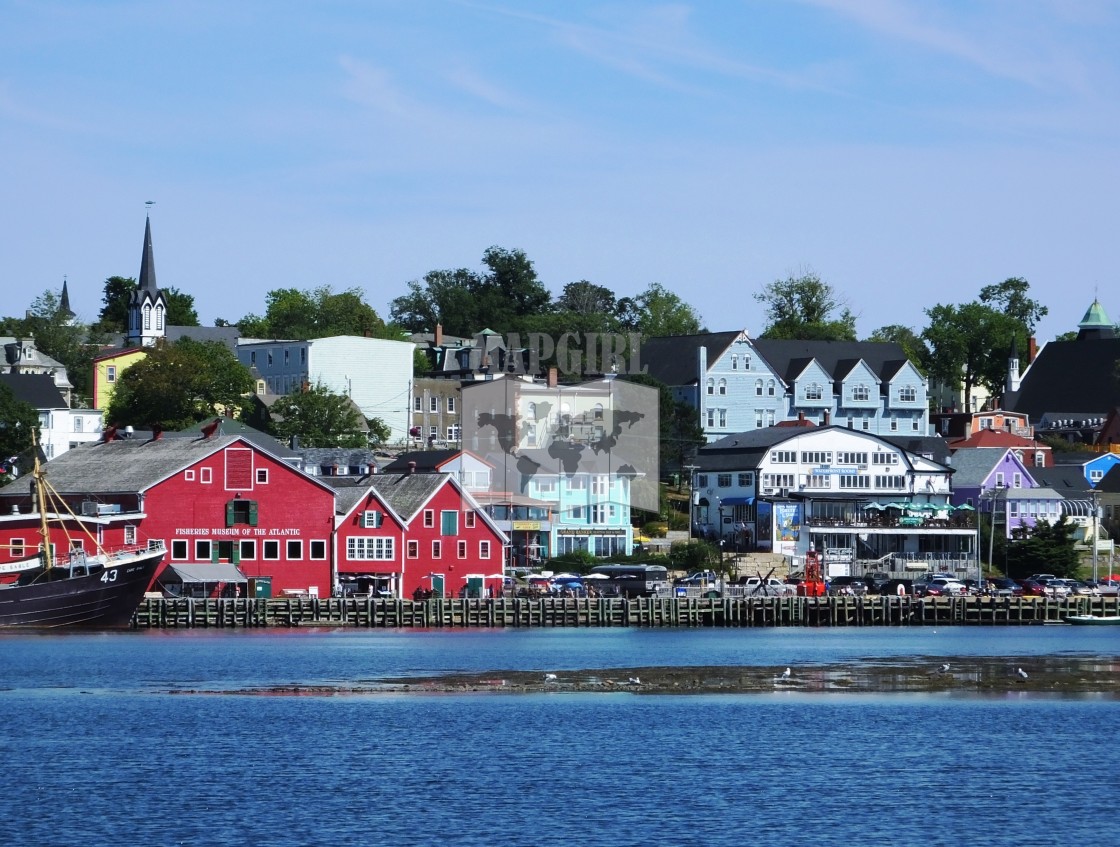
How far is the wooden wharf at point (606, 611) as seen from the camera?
306ft

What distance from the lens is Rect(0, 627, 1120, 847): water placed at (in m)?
38.0

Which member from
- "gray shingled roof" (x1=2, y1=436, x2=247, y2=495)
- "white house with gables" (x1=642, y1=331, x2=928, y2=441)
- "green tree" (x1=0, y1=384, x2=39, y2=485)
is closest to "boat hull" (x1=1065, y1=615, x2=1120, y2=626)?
"white house with gables" (x1=642, y1=331, x2=928, y2=441)

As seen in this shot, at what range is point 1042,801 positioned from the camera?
40.8 metres

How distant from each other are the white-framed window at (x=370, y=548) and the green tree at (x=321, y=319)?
72136 millimetres

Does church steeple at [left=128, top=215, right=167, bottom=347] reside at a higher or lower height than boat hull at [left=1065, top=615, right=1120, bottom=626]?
higher

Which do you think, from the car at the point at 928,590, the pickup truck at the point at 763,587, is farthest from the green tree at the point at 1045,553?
the pickup truck at the point at 763,587

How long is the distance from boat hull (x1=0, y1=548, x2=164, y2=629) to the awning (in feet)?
17.9

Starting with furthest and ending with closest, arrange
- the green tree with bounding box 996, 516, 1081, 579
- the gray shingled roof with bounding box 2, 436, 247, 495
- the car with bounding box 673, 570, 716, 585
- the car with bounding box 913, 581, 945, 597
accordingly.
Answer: the green tree with bounding box 996, 516, 1081, 579 < the car with bounding box 673, 570, 716, 585 < the car with bounding box 913, 581, 945, 597 < the gray shingled roof with bounding box 2, 436, 247, 495

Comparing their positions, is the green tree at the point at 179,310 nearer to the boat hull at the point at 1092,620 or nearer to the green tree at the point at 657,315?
the green tree at the point at 657,315

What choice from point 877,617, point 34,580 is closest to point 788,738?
point 34,580

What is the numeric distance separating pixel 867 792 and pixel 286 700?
74.6 ft

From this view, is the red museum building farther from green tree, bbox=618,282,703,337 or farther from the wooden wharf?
green tree, bbox=618,282,703,337

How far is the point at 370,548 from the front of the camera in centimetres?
10100

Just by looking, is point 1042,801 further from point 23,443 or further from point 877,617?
point 23,443
